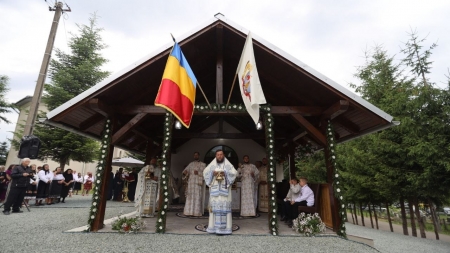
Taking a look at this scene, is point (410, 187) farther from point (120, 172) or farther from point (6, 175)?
point (6, 175)

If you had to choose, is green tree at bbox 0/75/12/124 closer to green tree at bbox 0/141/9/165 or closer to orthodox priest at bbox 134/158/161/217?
green tree at bbox 0/141/9/165

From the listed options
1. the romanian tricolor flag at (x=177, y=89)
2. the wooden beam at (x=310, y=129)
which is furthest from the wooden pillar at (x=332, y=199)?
the romanian tricolor flag at (x=177, y=89)

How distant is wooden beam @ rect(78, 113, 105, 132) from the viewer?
6473 millimetres

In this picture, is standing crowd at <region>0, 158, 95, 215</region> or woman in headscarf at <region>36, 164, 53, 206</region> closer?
standing crowd at <region>0, 158, 95, 215</region>

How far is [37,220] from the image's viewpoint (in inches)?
260

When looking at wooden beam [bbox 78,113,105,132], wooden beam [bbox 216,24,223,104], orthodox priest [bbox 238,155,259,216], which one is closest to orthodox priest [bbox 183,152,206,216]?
orthodox priest [bbox 238,155,259,216]

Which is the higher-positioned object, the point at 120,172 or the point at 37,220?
the point at 120,172

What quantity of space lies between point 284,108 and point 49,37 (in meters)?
8.57

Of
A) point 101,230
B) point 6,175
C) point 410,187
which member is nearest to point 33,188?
point 6,175

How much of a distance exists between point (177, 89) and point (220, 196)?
2.63 m

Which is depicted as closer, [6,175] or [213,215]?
[213,215]

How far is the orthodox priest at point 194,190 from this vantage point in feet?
24.6

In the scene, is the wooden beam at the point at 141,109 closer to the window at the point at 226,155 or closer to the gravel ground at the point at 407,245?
the window at the point at 226,155

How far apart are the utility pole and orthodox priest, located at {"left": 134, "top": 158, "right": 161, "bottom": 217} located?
3878 millimetres
